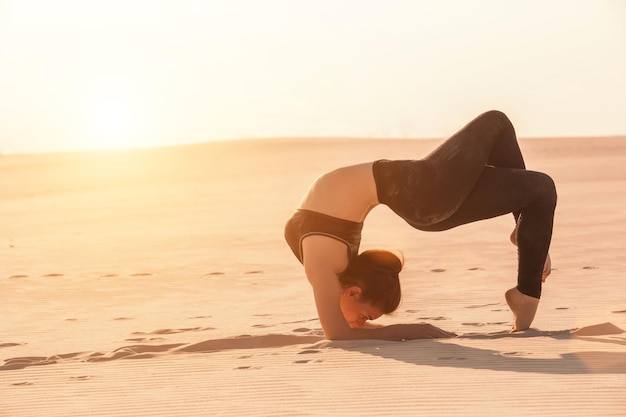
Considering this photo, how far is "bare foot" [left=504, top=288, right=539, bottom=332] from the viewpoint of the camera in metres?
6.44

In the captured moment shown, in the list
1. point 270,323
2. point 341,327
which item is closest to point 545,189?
point 341,327

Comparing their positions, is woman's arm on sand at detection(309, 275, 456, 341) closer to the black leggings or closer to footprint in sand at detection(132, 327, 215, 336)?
the black leggings

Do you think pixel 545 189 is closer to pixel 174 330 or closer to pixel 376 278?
pixel 376 278

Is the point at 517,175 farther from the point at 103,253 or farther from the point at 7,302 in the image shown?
the point at 103,253

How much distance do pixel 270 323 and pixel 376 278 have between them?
239 centimetres

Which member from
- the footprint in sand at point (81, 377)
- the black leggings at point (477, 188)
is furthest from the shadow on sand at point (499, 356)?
the footprint in sand at point (81, 377)

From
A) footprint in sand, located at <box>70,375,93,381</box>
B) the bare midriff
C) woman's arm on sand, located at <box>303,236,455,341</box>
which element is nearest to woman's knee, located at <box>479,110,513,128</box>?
the bare midriff

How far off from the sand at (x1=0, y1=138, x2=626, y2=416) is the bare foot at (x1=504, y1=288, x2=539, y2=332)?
0.39 feet

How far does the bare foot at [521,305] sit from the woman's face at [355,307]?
0.80 m

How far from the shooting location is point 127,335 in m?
8.02

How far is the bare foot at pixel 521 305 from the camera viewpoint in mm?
6441

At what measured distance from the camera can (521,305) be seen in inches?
256

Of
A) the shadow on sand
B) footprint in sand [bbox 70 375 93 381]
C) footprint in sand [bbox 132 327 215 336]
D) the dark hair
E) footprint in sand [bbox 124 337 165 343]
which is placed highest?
the dark hair

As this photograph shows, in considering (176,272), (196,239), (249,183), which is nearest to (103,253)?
(196,239)
